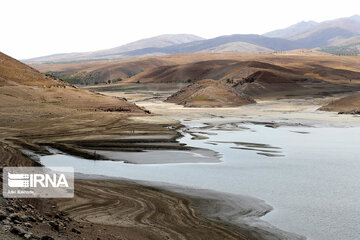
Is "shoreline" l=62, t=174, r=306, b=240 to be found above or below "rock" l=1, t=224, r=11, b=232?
below

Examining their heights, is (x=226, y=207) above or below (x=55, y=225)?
below

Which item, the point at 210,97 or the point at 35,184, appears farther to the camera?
the point at 210,97

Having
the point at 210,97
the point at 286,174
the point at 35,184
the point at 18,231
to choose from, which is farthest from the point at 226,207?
the point at 210,97

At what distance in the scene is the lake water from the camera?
15.2 meters

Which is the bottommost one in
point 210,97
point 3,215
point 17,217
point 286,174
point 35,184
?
point 286,174

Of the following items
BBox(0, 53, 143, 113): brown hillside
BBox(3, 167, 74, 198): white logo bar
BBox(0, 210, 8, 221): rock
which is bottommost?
BBox(3, 167, 74, 198): white logo bar

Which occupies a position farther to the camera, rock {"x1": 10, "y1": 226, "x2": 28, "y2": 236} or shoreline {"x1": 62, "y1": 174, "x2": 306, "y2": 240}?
shoreline {"x1": 62, "y1": 174, "x2": 306, "y2": 240}

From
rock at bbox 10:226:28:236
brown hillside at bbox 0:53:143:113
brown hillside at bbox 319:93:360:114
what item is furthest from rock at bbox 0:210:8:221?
brown hillside at bbox 319:93:360:114

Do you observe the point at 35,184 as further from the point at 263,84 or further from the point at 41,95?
the point at 263,84

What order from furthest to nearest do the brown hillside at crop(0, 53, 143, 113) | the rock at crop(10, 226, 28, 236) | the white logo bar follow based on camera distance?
the brown hillside at crop(0, 53, 143, 113) → the white logo bar → the rock at crop(10, 226, 28, 236)

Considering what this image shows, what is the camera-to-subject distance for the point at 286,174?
22516 mm

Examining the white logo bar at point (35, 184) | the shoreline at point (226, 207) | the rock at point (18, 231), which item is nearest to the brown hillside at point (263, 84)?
the shoreline at point (226, 207)

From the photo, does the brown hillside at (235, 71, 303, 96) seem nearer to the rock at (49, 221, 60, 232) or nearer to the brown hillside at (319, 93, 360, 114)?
the brown hillside at (319, 93, 360, 114)

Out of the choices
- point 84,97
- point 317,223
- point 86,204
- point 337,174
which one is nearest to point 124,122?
point 84,97
